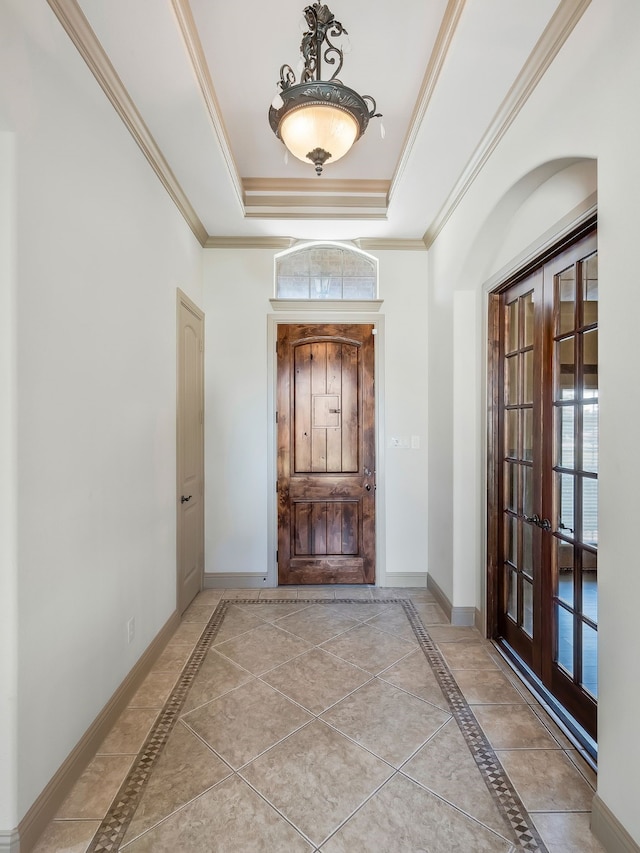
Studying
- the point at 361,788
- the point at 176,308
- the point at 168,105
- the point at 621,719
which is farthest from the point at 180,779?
the point at 168,105

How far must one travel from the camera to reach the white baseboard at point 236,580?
3770 mm

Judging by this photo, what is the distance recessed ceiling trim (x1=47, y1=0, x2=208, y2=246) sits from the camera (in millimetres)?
1601

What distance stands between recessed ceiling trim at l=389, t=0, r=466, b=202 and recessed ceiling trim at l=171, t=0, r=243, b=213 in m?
1.08

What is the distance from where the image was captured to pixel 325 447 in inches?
150

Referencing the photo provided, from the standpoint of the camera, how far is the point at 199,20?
6.31ft

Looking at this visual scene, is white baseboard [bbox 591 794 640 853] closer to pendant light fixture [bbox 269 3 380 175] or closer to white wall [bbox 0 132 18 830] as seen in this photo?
white wall [bbox 0 132 18 830]

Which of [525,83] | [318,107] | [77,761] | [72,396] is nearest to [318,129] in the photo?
[318,107]

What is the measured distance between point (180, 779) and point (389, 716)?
97cm

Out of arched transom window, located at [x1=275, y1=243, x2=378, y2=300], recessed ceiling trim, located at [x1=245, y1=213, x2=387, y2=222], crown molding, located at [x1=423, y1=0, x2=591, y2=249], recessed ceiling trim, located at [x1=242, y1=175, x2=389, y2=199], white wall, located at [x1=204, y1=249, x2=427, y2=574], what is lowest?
white wall, located at [x1=204, y1=249, x2=427, y2=574]

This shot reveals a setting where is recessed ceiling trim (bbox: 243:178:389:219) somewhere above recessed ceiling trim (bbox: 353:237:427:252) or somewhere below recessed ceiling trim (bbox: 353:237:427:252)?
above

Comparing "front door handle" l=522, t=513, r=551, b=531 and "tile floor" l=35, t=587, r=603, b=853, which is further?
"front door handle" l=522, t=513, r=551, b=531

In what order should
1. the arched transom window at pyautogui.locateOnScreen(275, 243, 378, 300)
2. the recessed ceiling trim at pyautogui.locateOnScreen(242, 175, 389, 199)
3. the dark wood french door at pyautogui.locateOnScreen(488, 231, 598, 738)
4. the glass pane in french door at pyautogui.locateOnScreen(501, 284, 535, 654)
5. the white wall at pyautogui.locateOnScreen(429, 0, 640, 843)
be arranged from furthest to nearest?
the arched transom window at pyautogui.locateOnScreen(275, 243, 378, 300) → the recessed ceiling trim at pyautogui.locateOnScreen(242, 175, 389, 199) → the glass pane in french door at pyautogui.locateOnScreen(501, 284, 535, 654) → the dark wood french door at pyautogui.locateOnScreen(488, 231, 598, 738) → the white wall at pyautogui.locateOnScreen(429, 0, 640, 843)

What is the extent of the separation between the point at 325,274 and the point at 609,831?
371 centimetres

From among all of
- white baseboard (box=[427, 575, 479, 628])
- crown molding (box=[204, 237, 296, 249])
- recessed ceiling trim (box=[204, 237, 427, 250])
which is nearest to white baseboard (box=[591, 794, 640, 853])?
white baseboard (box=[427, 575, 479, 628])
